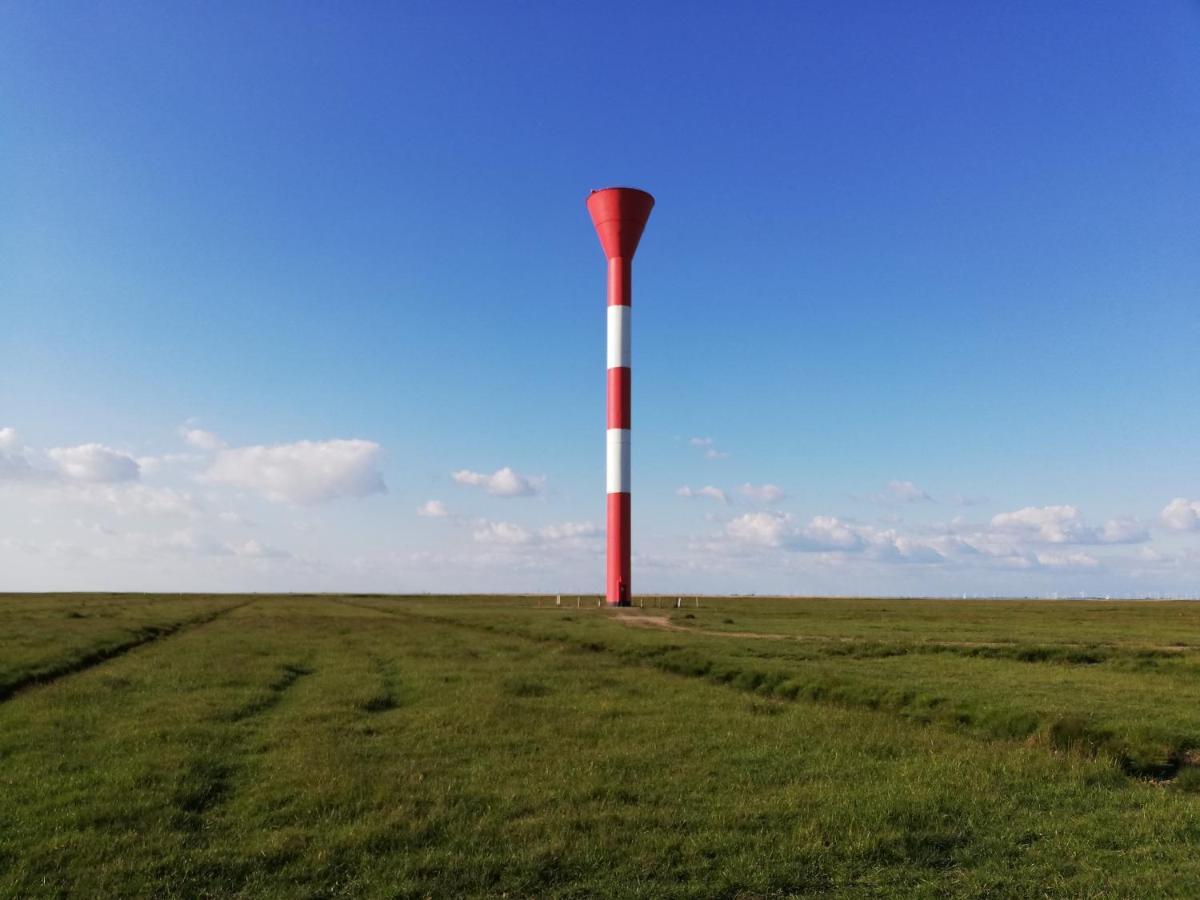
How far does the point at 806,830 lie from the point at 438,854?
18.0 ft

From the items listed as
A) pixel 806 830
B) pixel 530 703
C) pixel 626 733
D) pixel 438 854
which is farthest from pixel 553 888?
pixel 530 703

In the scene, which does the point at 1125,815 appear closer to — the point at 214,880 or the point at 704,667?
the point at 214,880

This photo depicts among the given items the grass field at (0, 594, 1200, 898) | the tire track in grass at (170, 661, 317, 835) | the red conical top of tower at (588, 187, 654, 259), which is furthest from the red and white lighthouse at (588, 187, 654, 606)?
the tire track in grass at (170, 661, 317, 835)

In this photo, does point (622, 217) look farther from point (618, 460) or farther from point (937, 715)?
point (937, 715)

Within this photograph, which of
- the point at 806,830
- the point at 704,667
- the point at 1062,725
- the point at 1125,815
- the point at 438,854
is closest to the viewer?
the point at 438,854

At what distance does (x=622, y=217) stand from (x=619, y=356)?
12.0 m

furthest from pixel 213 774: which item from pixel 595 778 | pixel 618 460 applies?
pixel 618 460

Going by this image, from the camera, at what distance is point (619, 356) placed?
245 feet

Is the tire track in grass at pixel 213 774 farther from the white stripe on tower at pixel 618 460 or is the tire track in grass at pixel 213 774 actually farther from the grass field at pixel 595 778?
the white stripe on tower at pixel 618 460

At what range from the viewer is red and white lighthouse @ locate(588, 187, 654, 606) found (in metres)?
74.6

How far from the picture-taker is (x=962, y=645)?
1660 inches

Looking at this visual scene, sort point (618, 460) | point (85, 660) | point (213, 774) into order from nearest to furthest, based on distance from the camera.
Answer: point (213, 774)
point (85, 660)
point (618, 460)

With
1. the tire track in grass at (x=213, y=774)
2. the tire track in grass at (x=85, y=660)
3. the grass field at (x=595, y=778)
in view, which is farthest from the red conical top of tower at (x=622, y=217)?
the tire track in grass at (x=213, y=774)

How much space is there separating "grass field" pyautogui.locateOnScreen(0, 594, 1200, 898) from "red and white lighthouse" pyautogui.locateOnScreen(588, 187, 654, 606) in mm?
40756
